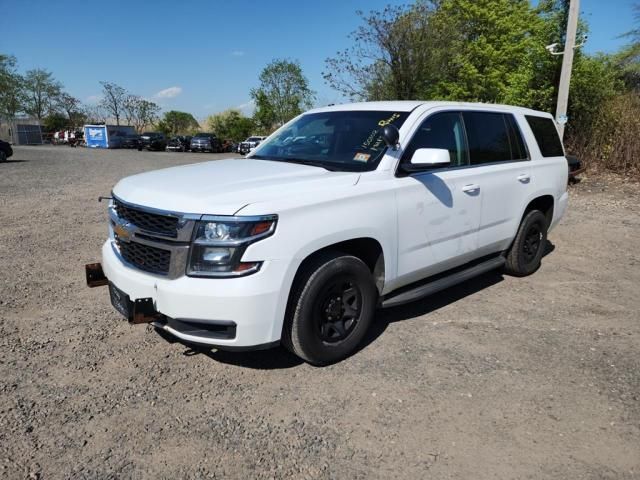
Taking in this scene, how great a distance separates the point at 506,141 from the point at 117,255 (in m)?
3.83

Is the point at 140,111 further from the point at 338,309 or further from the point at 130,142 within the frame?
the point at 338,309

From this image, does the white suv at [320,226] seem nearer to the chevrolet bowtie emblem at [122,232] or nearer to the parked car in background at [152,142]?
the chevrolet bowtie emblem at [122,232]

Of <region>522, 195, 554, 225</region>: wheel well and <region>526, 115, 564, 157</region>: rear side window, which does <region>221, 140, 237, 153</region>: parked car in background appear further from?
<region>522, 195, 554, 225</region>: wheel well

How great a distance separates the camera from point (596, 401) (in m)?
3.06

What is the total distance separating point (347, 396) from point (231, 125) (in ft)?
188

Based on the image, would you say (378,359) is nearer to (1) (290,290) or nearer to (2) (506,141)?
(1) (290,290)

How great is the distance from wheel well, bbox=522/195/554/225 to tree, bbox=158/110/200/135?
219 feet

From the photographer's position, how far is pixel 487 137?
4.60 m

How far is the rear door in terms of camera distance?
174 inches

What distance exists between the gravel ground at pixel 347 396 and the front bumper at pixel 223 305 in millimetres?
445

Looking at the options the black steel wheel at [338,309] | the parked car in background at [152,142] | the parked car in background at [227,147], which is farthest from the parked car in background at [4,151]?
the black steel wheel at [338,309]

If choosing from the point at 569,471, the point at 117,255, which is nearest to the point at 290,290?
the point at 117,255

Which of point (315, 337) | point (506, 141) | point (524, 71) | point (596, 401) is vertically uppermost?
point (524, 71)

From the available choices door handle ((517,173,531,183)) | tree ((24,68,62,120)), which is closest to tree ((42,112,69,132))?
tree ((24,68,62,120))
